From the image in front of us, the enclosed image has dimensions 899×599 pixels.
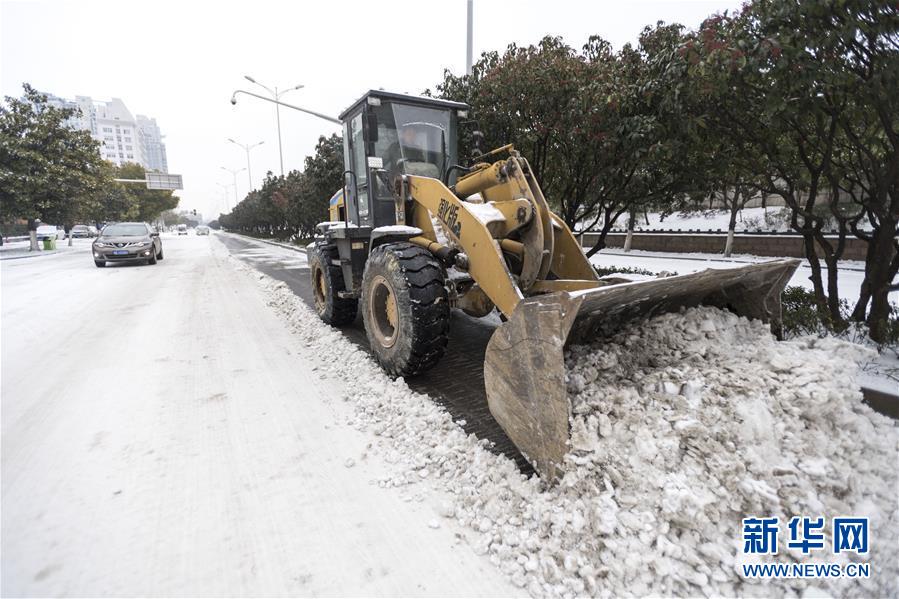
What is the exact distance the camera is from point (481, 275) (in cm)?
342

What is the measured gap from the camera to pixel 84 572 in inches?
74.3

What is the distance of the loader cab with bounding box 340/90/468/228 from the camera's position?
15.6 ft

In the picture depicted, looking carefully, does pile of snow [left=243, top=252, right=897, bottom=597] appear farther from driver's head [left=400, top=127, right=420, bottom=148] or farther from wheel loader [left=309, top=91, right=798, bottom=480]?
driver's head [left=400, top=127, right=420, bottom=148]

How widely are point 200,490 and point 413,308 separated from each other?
1842 millimetres

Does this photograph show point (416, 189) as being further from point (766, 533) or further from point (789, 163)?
point (789, 163)

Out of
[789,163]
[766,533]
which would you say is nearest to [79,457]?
[766,533]

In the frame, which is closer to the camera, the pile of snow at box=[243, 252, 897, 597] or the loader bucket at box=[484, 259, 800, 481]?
the pile of snow at box=[243, 252, 897, 597]

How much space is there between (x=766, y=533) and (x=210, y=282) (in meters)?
11.7

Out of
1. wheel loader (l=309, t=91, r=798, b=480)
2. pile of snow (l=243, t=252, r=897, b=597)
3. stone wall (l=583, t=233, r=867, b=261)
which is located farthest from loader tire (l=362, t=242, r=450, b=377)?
stone wall (l=583, t=233, r=867, b=261)

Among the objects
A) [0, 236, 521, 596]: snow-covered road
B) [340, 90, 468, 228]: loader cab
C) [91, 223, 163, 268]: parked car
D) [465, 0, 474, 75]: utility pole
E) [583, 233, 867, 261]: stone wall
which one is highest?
[465, 0, 474, 75]: utility pole

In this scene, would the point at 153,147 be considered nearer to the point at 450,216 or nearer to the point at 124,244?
the point at 124,244

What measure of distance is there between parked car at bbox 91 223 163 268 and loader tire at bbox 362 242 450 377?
14.7m

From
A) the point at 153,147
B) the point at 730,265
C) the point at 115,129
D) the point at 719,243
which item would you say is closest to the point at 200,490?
the point at 730,265

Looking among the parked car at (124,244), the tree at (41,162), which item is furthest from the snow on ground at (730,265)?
the tree at (41,162)
